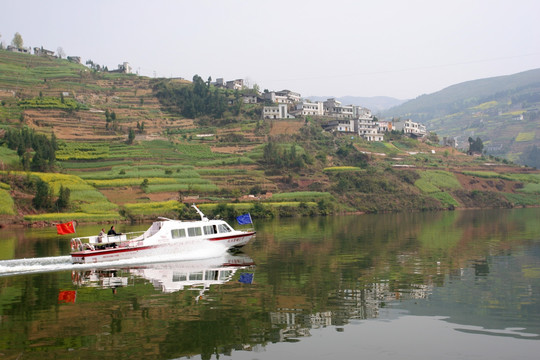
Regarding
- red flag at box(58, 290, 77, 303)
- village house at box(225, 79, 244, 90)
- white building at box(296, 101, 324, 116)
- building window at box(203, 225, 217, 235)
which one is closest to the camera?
red flag at box(58, 290, 77, 303)

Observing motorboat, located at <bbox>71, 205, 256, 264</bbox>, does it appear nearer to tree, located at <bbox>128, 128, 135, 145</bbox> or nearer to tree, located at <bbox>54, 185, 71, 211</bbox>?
tree, located at <bbox>54, 185, 71, 211</bbox>

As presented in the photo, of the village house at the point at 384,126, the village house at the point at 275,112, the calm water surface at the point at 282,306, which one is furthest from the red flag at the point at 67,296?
the village house at the point at 384,126

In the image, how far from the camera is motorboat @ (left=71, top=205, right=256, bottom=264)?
30062 mm

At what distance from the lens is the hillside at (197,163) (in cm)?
7119

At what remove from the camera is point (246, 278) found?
2523cm

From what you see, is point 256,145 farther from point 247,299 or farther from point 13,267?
point 247,299

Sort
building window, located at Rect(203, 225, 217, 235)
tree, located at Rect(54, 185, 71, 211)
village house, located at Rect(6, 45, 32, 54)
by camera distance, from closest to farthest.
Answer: building window, located at Rect(203, 225, 217, 235)
tree, located at Rect(54, 185, 71, 211)
village house, located at Rect(6, 45, 32, 54)

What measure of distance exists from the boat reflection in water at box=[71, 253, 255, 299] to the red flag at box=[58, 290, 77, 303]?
1.63 metres

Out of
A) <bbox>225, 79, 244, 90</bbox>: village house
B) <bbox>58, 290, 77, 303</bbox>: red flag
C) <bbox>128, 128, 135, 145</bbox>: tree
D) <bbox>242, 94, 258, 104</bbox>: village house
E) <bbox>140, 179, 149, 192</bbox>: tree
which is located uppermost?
<bbox>225, 79, 244, 90</bbox>: village house

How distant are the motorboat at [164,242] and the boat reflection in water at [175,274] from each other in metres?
0.86

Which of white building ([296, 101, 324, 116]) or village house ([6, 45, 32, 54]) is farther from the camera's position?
village house ([6, 45, 32, 54])

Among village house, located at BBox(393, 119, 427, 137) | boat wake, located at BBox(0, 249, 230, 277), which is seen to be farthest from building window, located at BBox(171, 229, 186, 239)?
village house, located at BBox(393, 119, 427, 137)

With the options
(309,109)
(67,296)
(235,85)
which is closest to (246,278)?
(67,296)

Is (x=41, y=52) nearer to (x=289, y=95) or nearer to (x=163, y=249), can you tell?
(x=289, y=95)
